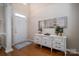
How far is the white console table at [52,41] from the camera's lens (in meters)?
1.65

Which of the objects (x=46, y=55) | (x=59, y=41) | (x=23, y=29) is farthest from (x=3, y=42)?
(x=59, y=41)

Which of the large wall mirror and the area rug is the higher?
the large wall mirror

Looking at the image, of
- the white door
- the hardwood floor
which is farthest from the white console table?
the white door

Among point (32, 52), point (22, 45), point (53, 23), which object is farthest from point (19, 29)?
point (53, 23)

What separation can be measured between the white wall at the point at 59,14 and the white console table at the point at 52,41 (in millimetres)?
92

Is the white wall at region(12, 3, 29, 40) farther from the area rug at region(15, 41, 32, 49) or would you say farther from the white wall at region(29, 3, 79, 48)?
the area rug at region(15, 41, 32, 49)

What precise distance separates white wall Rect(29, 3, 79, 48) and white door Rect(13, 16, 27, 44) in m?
0.11

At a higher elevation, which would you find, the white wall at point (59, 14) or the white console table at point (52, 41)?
the white wall at point (59, 14)

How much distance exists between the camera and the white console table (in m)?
1.65

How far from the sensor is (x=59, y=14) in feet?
5.47

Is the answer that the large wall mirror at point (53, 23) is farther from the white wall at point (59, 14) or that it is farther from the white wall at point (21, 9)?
the white wall at point (21, 9)

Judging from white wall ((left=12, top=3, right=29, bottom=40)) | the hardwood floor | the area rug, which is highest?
white wall ((left=12, top=3, right=29, bottom=40))

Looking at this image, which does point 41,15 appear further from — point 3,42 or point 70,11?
point 3,42

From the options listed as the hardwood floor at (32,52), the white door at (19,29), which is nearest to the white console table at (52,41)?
the hardwood floor at (32,52)
